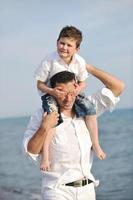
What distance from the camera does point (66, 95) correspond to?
1724mm

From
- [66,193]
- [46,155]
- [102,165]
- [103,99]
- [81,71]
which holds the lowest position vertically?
[102,165]

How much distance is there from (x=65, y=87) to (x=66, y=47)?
16cm

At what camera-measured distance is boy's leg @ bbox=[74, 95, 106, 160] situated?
180 centimetres

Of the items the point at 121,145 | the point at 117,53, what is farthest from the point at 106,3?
the point at 121,145

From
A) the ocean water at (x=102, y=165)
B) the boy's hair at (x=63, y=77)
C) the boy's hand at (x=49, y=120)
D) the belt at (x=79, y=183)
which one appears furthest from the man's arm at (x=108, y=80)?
the ocean water at (x=102, y=165)

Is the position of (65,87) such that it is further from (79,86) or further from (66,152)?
(66,152)

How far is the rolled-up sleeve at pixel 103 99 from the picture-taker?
6.07 feet

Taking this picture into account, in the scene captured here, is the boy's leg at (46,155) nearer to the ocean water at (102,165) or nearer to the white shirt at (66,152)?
the white shirt at (66,152)

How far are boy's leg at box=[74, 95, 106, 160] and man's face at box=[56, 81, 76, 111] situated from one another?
0.04 m

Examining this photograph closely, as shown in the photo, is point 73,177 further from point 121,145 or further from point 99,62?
point 121,145

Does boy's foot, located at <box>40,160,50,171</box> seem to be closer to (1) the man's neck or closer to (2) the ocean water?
(1) the man's neck

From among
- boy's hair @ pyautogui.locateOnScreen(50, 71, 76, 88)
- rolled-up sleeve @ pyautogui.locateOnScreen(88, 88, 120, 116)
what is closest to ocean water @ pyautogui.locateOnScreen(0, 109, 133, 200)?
rolled-up sleeve @ pyautogui.locateOnScreen(88, 88, 120, 116)

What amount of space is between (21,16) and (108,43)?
557mm

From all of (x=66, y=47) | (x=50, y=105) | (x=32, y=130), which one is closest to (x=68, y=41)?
(x=66, y=47)
